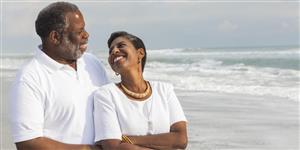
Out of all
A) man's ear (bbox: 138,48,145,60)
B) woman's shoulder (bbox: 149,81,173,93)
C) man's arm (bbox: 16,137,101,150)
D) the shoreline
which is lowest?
the shoreline

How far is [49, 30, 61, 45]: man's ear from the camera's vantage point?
250cm

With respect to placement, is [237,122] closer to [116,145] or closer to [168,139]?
[168,139]

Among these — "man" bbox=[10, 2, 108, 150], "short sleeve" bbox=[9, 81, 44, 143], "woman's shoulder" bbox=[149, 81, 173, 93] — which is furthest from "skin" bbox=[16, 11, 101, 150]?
"woman's shoulder" bbox=[149, 81, 173, 93]

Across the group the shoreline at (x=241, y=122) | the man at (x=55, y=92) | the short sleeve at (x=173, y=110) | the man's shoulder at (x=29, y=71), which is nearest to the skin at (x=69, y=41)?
the man at (x=55, y=92)

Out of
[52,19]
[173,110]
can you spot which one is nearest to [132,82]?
[173,110]

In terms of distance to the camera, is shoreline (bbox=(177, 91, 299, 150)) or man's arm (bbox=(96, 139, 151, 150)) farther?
shoreline (bbox=(177, 91, 299, 150))

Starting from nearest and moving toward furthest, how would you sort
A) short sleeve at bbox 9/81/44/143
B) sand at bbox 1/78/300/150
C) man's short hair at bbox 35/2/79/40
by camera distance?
short sleeve at bbox 9/81/44/143, man's short hair at bbox 35/2/79/40, sand at bbox 1/78/300/150

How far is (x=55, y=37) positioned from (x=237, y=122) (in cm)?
564

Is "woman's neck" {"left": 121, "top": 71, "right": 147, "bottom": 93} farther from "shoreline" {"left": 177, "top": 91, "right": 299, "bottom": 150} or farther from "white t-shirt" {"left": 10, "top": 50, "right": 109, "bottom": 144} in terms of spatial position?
"shoreline" {"left": 177, "top": 91, "right": 299, "bottom": 150}

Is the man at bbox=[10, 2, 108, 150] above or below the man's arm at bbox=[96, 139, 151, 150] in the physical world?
above

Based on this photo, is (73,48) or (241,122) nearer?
(73,48)

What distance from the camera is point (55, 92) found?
247cm

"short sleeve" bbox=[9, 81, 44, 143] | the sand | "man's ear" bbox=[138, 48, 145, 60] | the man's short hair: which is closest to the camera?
"short sleeve" bbox=[9, 81, 44, 143]

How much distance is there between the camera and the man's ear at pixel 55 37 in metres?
2.50
